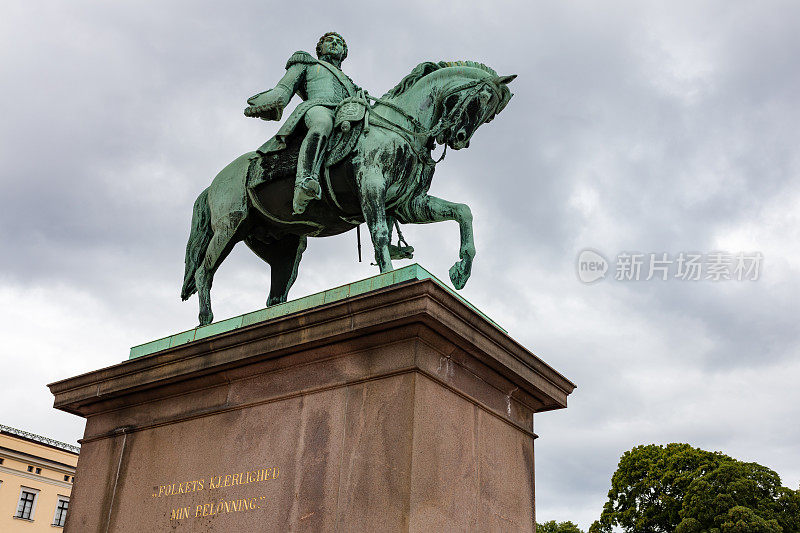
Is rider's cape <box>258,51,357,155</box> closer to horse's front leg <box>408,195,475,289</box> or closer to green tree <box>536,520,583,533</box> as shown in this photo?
horse's front leg <box>408,195,475,289</box>

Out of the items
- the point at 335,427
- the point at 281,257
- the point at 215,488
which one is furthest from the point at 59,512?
the point at 335,427

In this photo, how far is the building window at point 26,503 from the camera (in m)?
47.8

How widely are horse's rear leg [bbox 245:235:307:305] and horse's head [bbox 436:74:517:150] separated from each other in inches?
96.8

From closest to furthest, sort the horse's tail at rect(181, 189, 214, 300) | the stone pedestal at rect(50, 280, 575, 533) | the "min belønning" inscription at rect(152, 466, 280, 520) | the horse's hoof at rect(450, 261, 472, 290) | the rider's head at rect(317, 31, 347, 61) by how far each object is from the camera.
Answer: the stone pedestal at rect(50, 280, 575, 533) → the "min belønning" inscription at rect(152, 466, 280, 520) → the horse's hoof at rect(450, 261, 472, 290) → the horse's tail at rect(181, 189, 214, 300) → the rider's head at rect(317, 31, 347, 61)

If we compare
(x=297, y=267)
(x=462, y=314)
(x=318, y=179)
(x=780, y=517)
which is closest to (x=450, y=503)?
(x=462, y=314)

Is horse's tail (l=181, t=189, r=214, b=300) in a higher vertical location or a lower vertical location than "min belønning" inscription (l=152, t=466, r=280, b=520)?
higher

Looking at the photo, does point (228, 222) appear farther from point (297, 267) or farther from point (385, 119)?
point (385, 119)

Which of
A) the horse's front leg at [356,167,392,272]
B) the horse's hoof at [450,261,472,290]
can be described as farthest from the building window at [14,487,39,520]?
the horse's hoof at [450,261,472,290]

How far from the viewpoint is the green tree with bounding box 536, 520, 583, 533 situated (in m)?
51.2

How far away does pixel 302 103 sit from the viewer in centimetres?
931

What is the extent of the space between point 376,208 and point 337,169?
0.88 m

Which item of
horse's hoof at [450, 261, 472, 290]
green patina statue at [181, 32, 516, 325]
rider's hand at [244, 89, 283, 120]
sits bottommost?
horse's hoof at [450, 261, 472, 290]

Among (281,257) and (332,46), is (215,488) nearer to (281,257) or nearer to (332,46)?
(281,257)

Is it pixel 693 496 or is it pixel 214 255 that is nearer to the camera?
pixel 214 255
